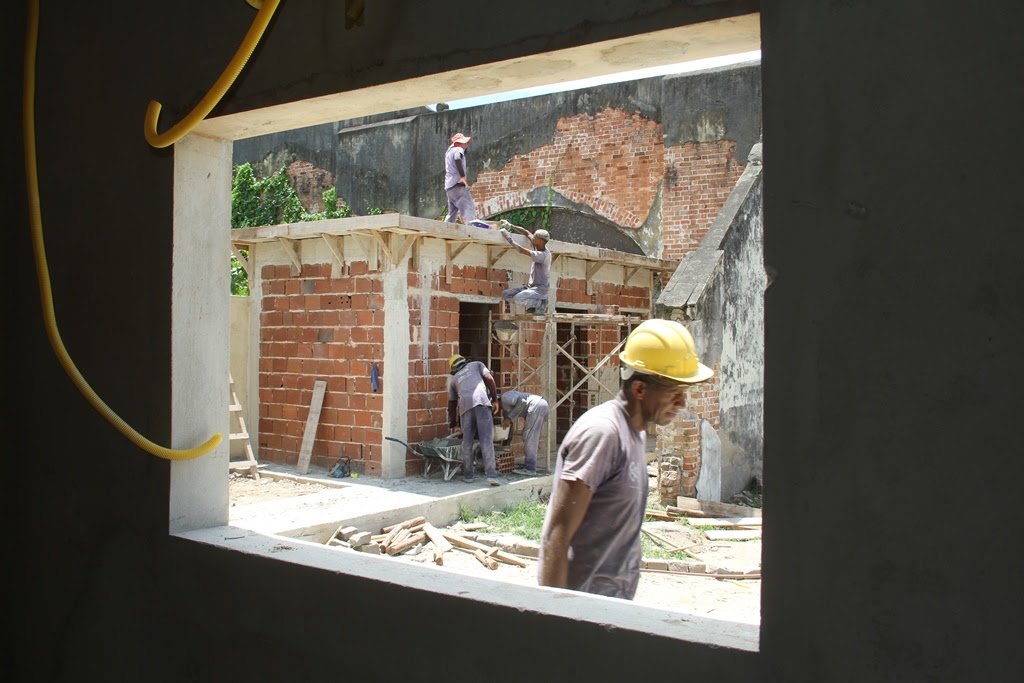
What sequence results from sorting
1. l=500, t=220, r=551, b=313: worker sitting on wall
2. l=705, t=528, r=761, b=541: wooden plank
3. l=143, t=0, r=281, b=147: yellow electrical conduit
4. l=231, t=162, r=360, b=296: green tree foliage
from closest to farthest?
l=143, t=0, r=281, b=147: yellow electrical conduit < l=705, t=528, r=761, b=541: wooden plank < l=500, t=220, r=551, b=313: worker sitting on wall < l=231, t=162, r=360, b=296: green tree foliage

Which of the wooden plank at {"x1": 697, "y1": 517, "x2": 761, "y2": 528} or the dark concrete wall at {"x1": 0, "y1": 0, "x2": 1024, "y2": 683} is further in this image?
the wooden plank at {"x1": 697, "y1": 517, "x2": 761, "y2": 528}

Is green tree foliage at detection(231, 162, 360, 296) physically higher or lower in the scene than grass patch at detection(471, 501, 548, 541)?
higher

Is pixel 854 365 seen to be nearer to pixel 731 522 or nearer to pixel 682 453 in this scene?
pixel 731 522

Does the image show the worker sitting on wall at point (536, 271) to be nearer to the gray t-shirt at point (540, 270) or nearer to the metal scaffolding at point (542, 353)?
the gray t-shirt at point (540, 270)

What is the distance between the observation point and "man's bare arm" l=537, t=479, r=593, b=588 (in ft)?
8.71

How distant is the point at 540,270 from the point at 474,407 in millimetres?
2350

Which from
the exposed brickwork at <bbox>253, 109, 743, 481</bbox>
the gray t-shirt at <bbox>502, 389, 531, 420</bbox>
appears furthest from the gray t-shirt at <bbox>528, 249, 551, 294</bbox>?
the gray t-shirt at <bbox>502, 389, 531, 420</bbox>

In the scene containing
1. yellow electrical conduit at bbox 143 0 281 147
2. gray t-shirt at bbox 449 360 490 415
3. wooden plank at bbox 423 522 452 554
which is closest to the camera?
yellow electrical conduit at bbox 143 0 281 147

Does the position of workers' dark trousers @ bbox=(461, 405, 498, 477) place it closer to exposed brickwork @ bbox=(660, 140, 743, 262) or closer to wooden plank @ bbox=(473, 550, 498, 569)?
wooden plank @ bbox=(473, 550, 498, 569)

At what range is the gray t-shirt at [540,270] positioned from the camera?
11406 millimetres

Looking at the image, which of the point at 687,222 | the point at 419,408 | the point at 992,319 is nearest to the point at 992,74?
the point at 992,319

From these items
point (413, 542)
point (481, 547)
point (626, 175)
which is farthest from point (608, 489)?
point (626, 175)

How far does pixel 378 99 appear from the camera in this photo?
245cm

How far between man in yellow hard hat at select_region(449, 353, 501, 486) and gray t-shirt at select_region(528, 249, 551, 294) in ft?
5.51
